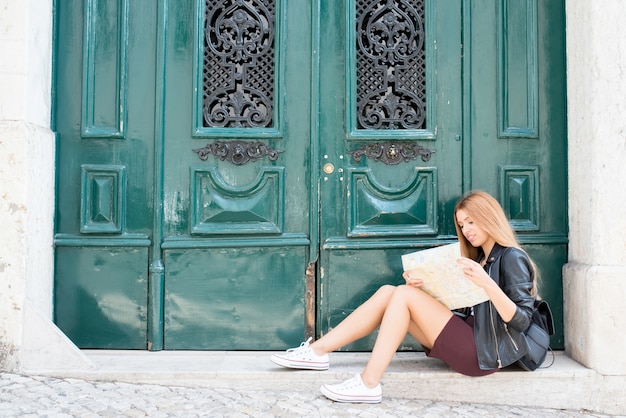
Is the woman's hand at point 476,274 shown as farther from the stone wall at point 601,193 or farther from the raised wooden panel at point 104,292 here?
the raised wooden panel at point 104,292

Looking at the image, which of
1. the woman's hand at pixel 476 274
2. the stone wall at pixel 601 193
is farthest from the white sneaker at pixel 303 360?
the stone wall at pixel 601 193

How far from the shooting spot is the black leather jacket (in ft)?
10.8

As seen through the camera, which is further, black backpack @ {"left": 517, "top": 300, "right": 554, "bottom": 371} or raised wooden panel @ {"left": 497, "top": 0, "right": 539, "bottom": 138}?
raised wooden panel @ {"left": 497, "top": 0, "right": 539, "bottom": 138}

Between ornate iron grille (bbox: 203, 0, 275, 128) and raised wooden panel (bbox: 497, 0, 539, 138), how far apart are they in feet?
4.71

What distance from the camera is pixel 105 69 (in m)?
3.98

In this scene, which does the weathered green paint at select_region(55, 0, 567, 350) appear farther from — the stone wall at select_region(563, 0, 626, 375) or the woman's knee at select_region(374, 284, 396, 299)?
the woman's knee at select_region(374, 284, 396, 299)

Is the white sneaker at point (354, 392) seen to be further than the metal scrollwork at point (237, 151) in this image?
No

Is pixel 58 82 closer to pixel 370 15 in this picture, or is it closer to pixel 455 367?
pixel 370 15

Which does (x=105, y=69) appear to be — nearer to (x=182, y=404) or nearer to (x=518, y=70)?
(x=182, y=404)

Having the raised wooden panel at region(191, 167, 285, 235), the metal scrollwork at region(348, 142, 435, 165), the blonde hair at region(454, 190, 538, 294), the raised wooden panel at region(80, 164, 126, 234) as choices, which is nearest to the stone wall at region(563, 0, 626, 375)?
the blonde hair at region(454, 190, 538, 294)

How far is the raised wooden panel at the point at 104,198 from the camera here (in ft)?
12.9

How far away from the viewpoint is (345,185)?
4.00 metres

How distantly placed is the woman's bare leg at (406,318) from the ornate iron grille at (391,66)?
45.0 inches

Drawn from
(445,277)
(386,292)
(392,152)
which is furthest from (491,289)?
(392,152)
